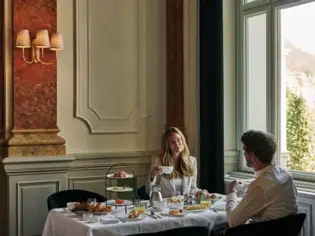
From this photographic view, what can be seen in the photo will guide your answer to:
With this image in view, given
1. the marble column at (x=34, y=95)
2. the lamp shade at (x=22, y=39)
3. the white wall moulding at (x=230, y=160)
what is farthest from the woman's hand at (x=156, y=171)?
the lamp shade at (x=22, y=39)

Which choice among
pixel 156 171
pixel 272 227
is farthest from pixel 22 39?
pixel 272 227

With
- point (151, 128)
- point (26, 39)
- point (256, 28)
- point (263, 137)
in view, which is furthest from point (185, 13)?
point (263, 137)

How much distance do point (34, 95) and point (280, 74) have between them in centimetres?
239

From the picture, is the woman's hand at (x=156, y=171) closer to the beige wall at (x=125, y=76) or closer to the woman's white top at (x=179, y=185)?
the woman's white top at (x=179, y=185)

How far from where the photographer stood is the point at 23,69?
16.2ft

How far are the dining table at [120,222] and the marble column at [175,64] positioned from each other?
6.50 feet

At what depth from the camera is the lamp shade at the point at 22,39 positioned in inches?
189

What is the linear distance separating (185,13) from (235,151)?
161cm

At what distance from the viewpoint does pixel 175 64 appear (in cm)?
583

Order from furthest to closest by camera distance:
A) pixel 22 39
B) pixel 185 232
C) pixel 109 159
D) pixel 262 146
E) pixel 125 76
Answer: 1. pixel 125 76
2. pixel 109 159
3. pixel 22 39
4. pixel 262 146
5. pixel 185 232

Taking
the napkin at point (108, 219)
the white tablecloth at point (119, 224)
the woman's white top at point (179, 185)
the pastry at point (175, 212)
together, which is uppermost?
the woman's white top at point (179, 185)

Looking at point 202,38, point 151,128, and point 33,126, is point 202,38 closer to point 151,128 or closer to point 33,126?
point 151,128

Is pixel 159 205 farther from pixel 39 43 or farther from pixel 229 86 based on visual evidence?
pixel 229 86

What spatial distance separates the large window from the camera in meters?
4.86
